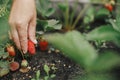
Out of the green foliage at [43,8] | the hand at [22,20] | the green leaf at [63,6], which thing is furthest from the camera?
the green leaf at [63,6]

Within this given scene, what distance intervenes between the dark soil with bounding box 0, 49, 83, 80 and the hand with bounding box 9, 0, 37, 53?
0.17 meters

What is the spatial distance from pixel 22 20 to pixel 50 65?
1.10ft

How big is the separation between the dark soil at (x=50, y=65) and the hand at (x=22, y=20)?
17 centimetres

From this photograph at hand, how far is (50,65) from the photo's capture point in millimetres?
1454

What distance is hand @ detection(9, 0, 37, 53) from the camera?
3.92 ft

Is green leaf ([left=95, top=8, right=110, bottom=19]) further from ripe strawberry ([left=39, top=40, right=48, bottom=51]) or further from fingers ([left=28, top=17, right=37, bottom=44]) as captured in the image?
fingers ([left=28, top=17, right=37, bottom=44])

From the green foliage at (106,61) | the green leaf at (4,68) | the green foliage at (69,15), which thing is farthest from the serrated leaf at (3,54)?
the green foliage at (106,61)

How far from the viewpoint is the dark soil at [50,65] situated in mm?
1388

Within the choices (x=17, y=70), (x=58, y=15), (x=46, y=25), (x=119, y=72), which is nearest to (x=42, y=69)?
(x=17, y=70)

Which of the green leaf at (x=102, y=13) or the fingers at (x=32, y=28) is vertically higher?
the fingers at (x=32, y=28)

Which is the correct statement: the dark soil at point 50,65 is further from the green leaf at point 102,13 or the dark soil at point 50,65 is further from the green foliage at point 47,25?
the green leaf at point 102,13

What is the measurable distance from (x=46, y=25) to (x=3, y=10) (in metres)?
0.24

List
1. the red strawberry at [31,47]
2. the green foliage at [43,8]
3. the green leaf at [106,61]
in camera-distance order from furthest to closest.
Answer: the green foliage at [43,8]
the red strawberry at [31,47]
the green leaf at [106,61]

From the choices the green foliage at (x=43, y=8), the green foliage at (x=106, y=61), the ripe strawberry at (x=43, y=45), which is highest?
the green foliage at (x=106, y=61)
